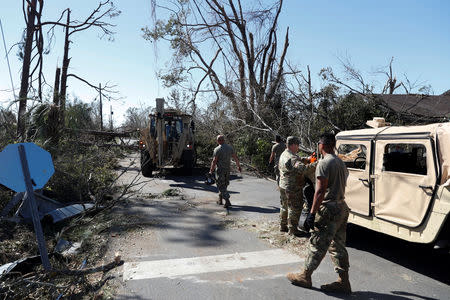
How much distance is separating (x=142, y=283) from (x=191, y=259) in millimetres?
888

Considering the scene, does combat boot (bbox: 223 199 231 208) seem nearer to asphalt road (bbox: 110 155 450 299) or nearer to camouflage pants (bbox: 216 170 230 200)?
camouflage pants (bbox: 216 170 230 200)

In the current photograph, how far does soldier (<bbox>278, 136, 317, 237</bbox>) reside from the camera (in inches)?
195

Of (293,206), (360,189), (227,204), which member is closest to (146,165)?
(227,204)

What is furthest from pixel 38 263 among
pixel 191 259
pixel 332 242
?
pixel 332 242

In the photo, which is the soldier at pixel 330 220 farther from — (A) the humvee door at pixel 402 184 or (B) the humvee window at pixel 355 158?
(B) the humvee window at pixel 355 158

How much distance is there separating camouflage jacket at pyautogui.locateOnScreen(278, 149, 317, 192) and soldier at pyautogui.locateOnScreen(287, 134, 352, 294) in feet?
4.78

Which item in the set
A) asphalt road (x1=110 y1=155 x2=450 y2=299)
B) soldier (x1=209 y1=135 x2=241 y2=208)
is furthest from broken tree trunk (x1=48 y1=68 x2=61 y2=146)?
soldier (x1=209 y1=135 x2=241 y2=208)

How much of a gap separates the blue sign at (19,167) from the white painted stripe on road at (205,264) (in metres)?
1.47

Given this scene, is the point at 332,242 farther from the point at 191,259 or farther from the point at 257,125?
the point at 257,125

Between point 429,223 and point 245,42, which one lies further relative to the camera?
point 245,42

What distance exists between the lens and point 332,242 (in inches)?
136

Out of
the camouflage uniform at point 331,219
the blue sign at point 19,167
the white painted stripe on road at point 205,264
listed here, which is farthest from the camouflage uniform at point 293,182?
the blue sign at point 19,167

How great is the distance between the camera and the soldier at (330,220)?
3301mm

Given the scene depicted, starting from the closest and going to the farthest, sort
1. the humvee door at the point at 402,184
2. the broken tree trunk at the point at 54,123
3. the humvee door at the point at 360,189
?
1. the humvee door at the point at 402,184
2. the humvee door at the point at 360,189
3. the broken tree trunk at the point at 54,123
